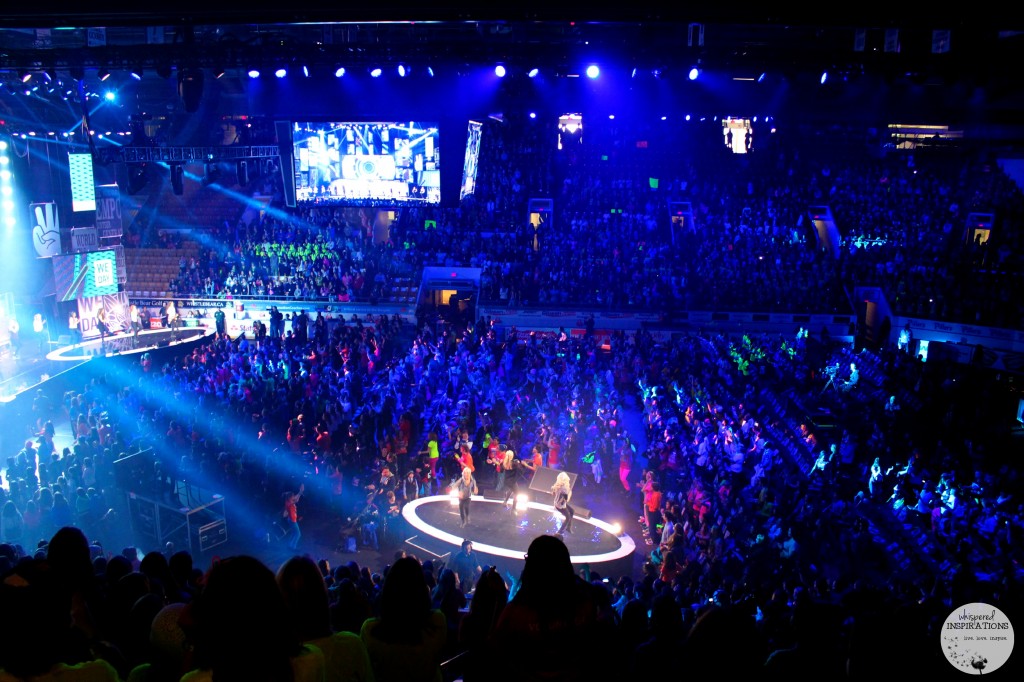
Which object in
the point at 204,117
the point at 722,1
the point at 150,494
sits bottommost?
the point at 150,494

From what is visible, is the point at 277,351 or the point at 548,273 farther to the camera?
the point at 548,273

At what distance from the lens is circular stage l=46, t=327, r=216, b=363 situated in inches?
721

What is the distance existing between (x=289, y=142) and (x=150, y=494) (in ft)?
41.6

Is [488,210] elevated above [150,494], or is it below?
above

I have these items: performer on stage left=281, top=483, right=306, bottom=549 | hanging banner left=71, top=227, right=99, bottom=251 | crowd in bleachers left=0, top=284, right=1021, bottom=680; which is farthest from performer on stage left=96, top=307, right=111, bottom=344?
performer on stage left=281, top=483, right=306, bottom=549

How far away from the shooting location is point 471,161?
910 inches

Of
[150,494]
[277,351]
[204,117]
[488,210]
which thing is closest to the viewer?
[150,494]

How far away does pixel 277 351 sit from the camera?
15.8 metres

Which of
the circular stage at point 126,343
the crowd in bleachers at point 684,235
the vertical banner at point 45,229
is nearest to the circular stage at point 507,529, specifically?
the crowd in bleachers at point 684,235

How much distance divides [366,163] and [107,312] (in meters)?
9.70

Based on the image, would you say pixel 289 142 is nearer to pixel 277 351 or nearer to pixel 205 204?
pixel 277 351

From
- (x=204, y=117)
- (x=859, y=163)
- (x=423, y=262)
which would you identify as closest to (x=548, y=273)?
(x=423, y=262)

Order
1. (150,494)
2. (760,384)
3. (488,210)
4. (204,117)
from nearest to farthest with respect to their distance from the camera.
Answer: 1. (150,494)
2. (760,384)
3. (488,210)
4. (204,117)

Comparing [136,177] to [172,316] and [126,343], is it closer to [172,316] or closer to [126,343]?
[172,316]
